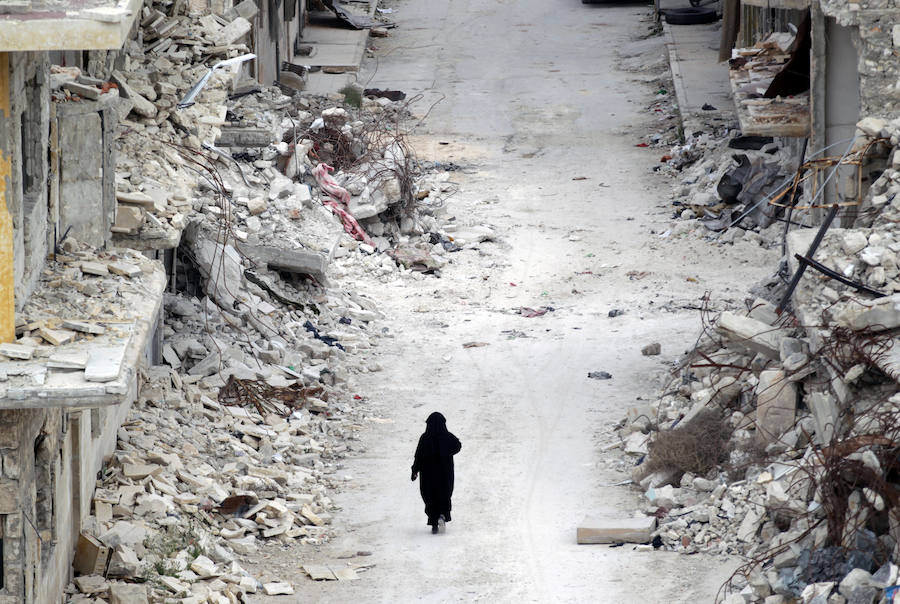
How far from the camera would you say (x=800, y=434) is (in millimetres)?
12500

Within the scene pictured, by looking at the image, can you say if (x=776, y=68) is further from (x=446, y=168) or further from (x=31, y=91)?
(x=31, y=91)

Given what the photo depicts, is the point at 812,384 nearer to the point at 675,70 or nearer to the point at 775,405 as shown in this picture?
the point at 775,405

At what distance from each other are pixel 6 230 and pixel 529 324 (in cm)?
1110

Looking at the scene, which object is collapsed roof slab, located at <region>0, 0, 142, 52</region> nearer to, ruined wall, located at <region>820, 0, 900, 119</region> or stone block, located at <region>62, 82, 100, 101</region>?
stone block, located at <region>62, 82, 100, 101</region>

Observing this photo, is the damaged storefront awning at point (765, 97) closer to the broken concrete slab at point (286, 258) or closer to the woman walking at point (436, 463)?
the broken concrete slab at point (286, 258)

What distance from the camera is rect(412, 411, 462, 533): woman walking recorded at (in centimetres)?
1255

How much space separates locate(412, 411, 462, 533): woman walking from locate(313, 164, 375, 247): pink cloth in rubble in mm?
8923

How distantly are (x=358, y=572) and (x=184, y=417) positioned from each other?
10.9 feet

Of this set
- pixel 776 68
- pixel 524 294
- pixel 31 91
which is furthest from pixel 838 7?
pixel 31 91

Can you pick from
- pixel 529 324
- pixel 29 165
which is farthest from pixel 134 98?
pixel 529 324

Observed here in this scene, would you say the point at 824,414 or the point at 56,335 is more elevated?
the point at 56,335

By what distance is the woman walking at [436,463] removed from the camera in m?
12.5

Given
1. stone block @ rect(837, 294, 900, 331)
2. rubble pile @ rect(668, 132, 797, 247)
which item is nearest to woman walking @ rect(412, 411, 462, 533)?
stone block @ rect(837, 294, 900, 331)

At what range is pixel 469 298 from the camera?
20.0m
